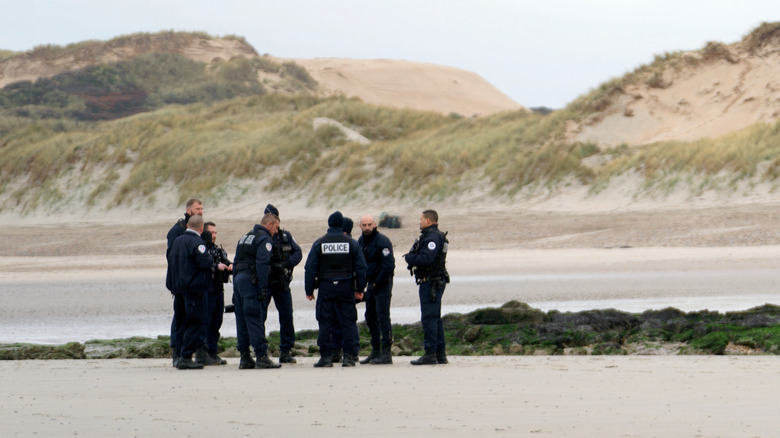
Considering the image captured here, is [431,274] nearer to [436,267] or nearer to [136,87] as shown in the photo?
[436,267]

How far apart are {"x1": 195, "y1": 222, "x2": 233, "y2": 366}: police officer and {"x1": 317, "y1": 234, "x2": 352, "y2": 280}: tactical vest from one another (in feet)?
3.44

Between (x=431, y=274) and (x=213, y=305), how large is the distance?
230cm

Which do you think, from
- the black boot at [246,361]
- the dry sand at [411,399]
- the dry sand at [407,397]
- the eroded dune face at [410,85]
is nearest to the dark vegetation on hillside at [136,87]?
the eroded dune face at [410,85]

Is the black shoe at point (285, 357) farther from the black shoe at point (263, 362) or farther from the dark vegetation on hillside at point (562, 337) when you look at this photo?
the dark vegetation on hillside at point (562, 337)

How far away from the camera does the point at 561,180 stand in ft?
105

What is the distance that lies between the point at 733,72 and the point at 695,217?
12.5 metres

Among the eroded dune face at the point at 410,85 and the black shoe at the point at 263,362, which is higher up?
the eroded dune face at the point at 410,85

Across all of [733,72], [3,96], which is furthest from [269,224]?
[3,96]

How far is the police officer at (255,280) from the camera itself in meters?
9.60

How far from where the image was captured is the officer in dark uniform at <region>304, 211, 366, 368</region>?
9602mm

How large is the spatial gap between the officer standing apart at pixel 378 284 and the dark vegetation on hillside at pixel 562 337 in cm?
127

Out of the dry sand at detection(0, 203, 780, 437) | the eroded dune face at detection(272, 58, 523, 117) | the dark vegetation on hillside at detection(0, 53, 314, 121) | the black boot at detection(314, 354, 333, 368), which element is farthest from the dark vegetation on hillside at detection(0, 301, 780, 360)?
the eroded dune face at detection(272, 58, 523, 117)

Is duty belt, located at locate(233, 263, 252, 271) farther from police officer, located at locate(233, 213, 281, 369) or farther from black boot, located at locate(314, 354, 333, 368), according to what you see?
black boot, located at locate(314, 354, 333, 368)

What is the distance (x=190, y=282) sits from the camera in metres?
9.60
